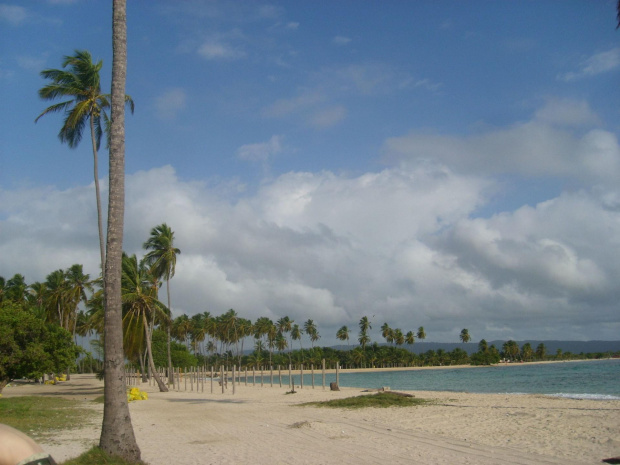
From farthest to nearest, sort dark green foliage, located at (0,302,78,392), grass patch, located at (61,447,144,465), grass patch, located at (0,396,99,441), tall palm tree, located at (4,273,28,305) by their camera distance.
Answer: tall palm tree, located at (4,273,28,305)
dark green foliage, located at (0,302,78,392)
grass patch, located at (0,396,99,441)
grass patch, located at (61,447,144,465)

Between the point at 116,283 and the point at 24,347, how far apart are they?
15566 mm

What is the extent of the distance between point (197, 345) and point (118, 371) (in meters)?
109

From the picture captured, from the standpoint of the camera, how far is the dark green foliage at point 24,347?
67.3 feet

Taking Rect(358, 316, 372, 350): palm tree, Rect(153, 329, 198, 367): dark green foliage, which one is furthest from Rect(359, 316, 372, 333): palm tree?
Rect(153, 329, 198, 367): dark green foliage

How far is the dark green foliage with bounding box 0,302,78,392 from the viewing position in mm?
20516

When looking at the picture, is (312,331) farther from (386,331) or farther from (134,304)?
(134,304)

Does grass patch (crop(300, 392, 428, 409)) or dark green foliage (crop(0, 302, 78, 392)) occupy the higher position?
dark green foliage (crop(0, 302, 78, 392))

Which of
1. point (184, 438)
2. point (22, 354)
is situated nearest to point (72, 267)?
point (22, 354)

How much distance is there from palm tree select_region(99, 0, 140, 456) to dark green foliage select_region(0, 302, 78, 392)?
47.7ft

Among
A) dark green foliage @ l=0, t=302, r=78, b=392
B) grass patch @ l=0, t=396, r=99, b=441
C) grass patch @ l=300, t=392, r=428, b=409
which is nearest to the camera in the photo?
grass patch @ l=0, t=396, r=99, b=441

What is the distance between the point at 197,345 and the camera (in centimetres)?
11344

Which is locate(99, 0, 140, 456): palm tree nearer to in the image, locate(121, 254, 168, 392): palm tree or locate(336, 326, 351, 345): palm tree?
locate(121, 254, 168, 392): palm tree

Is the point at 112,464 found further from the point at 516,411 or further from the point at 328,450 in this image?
the point at 516,411

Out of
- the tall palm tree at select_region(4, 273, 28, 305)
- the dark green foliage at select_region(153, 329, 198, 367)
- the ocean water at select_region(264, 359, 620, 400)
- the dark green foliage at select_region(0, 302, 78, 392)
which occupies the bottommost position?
the ocean water at select_region(264, 359, 620, 400)
